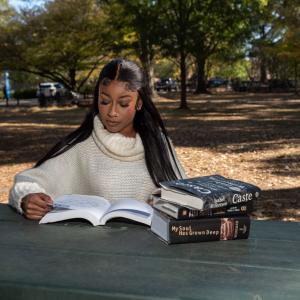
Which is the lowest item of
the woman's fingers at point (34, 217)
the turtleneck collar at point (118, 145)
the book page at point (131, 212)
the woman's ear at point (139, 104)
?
the woman's fingers at point (34, 217)

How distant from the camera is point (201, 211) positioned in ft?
5.86

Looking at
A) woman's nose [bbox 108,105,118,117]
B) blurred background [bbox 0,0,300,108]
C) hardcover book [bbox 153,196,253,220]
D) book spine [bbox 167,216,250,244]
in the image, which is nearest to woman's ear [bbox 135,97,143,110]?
woman's nose [bbox 108,105,118,117]

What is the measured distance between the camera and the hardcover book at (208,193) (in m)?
1.78

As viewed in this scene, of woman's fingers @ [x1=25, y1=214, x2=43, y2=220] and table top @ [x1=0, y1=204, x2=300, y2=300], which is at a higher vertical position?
woman's fingers @ [x1=25, y1=214, x2=43, y2=220]

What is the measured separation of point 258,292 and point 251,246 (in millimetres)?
431

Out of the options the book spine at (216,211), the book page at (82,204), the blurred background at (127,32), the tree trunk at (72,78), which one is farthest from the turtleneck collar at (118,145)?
the tree trunk at (72,78)

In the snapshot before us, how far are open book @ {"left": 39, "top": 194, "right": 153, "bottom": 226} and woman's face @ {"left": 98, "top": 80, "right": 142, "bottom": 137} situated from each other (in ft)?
1.45

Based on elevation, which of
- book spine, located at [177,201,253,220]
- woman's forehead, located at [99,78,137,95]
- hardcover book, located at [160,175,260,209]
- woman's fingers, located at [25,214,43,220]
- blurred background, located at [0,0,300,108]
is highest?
blurred background, located at [0,0,300,108]

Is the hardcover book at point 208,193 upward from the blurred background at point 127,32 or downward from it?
downward

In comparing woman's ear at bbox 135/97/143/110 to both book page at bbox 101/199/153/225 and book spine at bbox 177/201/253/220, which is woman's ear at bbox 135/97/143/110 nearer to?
book page at bbox 101/199/153/225

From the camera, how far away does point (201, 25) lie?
67.3ft

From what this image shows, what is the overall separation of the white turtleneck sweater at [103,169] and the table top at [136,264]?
1.30ft

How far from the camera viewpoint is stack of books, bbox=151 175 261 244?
1787 millimetres

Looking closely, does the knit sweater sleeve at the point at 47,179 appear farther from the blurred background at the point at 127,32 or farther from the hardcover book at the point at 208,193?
the blurred background at the point at 127,32
